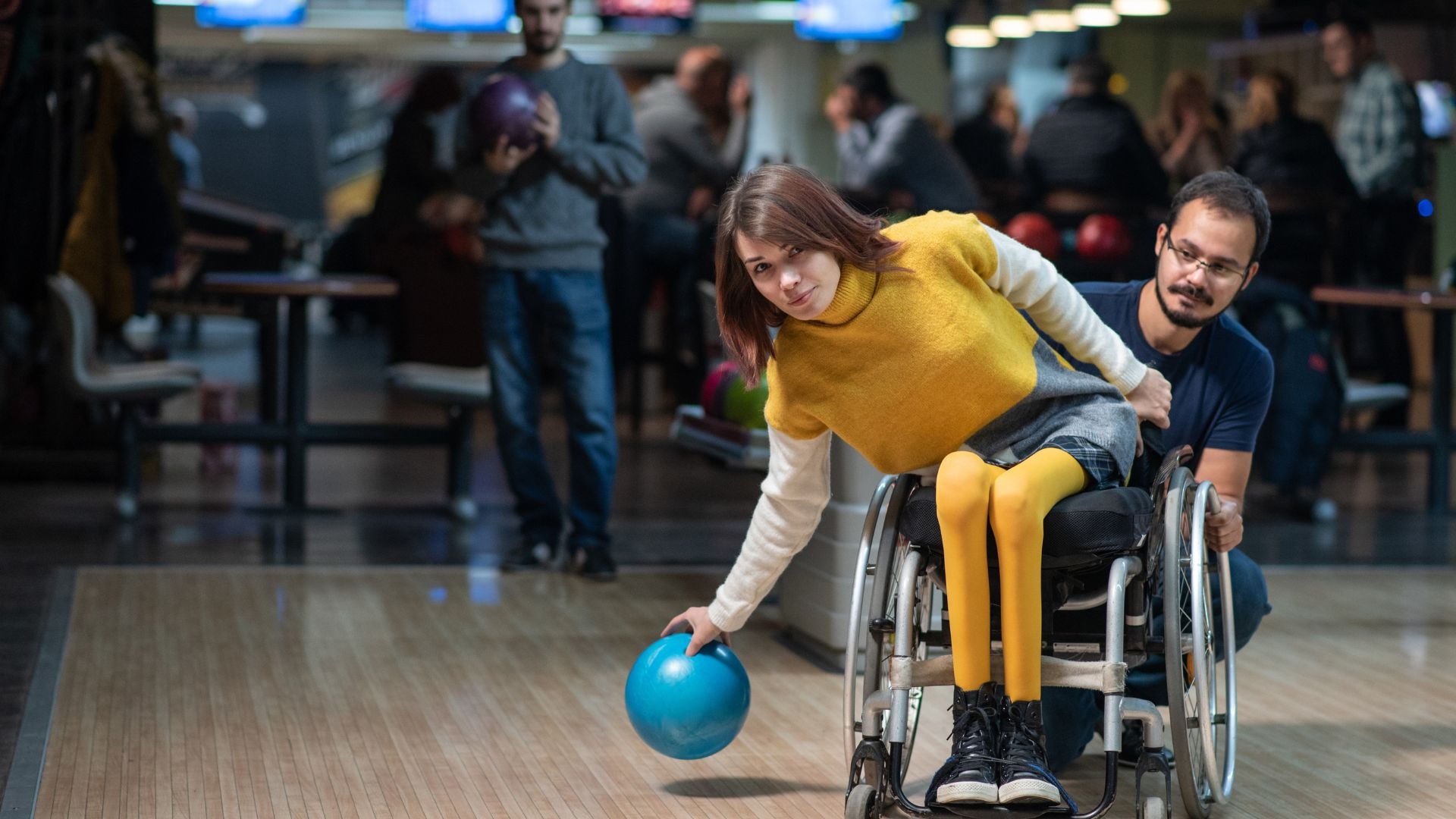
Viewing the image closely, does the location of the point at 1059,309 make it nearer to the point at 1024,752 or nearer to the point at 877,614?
the point at 877,614

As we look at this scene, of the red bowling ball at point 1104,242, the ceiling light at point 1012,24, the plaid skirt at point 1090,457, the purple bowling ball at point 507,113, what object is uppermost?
the ceiling light at point 1012,24

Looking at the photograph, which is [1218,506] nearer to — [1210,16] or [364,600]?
[364,600]

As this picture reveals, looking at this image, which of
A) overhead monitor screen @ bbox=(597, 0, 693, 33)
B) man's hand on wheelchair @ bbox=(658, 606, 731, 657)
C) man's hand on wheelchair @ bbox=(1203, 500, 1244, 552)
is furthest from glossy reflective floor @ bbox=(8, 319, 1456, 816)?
overhead monitor screen @ bbox=(597, 0, 693, 33)

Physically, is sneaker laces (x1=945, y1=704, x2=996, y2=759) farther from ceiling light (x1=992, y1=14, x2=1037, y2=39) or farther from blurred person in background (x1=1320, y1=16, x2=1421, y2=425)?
Result: ceiling light (x1=992, y1=14, x2=1037, y2=39)

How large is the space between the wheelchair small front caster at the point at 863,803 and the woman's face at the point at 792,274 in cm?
71

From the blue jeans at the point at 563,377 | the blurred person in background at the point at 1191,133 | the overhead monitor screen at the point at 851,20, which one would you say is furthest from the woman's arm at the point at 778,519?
the overhead monitor screen at the point at 851,20

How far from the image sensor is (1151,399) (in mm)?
2844

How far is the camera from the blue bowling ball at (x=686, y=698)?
9.45 feet

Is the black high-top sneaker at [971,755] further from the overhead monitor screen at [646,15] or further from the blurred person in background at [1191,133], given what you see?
the overhead monitor screen at [646,15]

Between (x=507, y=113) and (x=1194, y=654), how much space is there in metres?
2.76

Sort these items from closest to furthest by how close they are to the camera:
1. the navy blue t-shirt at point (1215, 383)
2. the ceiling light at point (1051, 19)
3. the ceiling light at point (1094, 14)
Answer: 1. the navy blue t-shirt at point (1215, 383)
2. the ceiling light at point (1094, 14)
3. the ceiling light at point (1051, 19)

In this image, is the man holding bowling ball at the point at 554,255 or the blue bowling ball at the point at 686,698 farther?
the man holding bowling ball at the point at 554,255

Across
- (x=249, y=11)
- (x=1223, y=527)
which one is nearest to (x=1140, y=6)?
(x=249, y=11)

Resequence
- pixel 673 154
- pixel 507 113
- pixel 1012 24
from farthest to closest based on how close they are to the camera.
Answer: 1. pixel 1012 24
2. pixel 673 154
3. pixel 507 113
